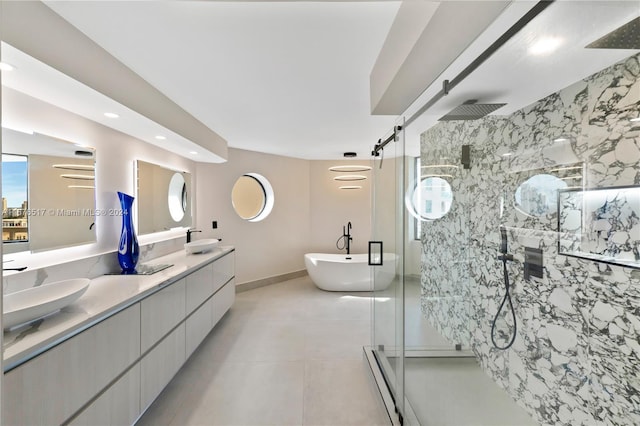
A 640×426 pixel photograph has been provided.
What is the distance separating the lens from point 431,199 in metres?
2.74

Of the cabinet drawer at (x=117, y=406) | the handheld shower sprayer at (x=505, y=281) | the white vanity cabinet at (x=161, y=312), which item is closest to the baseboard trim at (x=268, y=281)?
the white vanity cabinet at (x=161, y=312)

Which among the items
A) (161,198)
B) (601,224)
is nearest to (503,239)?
(601,224)

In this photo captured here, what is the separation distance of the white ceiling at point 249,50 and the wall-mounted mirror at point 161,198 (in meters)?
0.81

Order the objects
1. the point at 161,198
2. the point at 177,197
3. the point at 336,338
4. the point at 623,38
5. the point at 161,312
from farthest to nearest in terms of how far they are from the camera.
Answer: the point at 177,197 < the point at 161,198 < the point at 336,338 < the point at 161,312 < the point at 623,38

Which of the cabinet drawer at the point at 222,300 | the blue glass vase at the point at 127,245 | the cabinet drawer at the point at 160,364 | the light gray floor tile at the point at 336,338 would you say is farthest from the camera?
the cabinet drawer at the point at 222,300

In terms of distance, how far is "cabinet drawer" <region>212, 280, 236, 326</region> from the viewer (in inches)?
126

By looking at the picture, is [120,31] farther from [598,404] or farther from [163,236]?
[598,404]

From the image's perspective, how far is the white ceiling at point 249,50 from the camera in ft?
4.95

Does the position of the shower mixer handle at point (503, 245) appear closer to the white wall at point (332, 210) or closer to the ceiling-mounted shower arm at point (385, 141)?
the ceiling-mounted shower arm at point (385, 141)

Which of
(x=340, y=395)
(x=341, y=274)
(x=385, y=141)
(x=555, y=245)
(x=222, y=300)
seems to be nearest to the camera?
(x=555, y=245)

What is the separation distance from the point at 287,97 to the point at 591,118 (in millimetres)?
2127

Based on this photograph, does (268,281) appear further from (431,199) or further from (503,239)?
(503,239)

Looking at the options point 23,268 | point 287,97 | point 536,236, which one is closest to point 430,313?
point 536,236

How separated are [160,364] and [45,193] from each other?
137 cm
